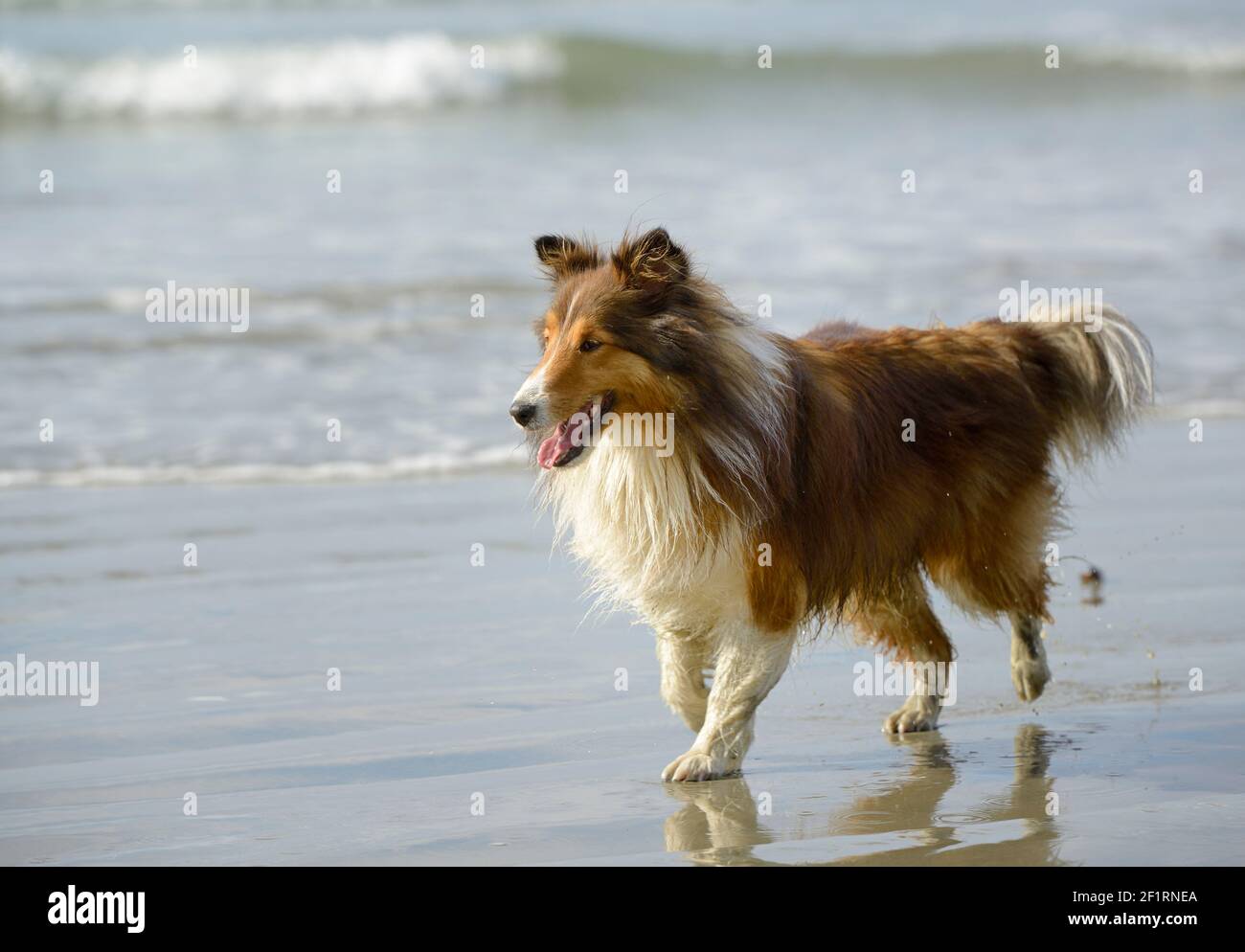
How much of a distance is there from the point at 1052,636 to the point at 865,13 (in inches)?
1170

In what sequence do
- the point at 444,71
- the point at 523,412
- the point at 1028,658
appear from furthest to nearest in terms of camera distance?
1. the point at 444,71
2. the point at 1028,658
3. the point at 523,412

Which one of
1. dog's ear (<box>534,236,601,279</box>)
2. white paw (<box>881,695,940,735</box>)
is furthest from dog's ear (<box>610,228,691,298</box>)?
white paw (<box>881,695,940,735</box>)

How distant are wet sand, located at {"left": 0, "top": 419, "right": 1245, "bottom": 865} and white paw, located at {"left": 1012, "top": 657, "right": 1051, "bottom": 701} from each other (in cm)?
8

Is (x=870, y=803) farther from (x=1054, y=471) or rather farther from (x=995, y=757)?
(x=1054, y=471)

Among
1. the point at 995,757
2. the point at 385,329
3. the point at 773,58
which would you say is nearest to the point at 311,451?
the point at 385,329

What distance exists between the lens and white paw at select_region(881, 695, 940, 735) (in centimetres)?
607

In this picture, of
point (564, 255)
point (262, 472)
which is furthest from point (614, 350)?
point (262, 472)

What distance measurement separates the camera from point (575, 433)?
513cm

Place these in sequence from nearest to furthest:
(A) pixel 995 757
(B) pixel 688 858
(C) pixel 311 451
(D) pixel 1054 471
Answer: (B) pixel 688 858 < (A) pixel 995 757 < (D) pixel 1054 471 < (C) pixel 311 451

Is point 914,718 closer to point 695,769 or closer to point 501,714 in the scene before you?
point 695,769

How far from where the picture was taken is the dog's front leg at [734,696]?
17.8 feet

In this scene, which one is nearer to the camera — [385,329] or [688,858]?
[688,858]

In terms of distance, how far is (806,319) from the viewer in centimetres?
1244

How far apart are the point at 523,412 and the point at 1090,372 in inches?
96.2
